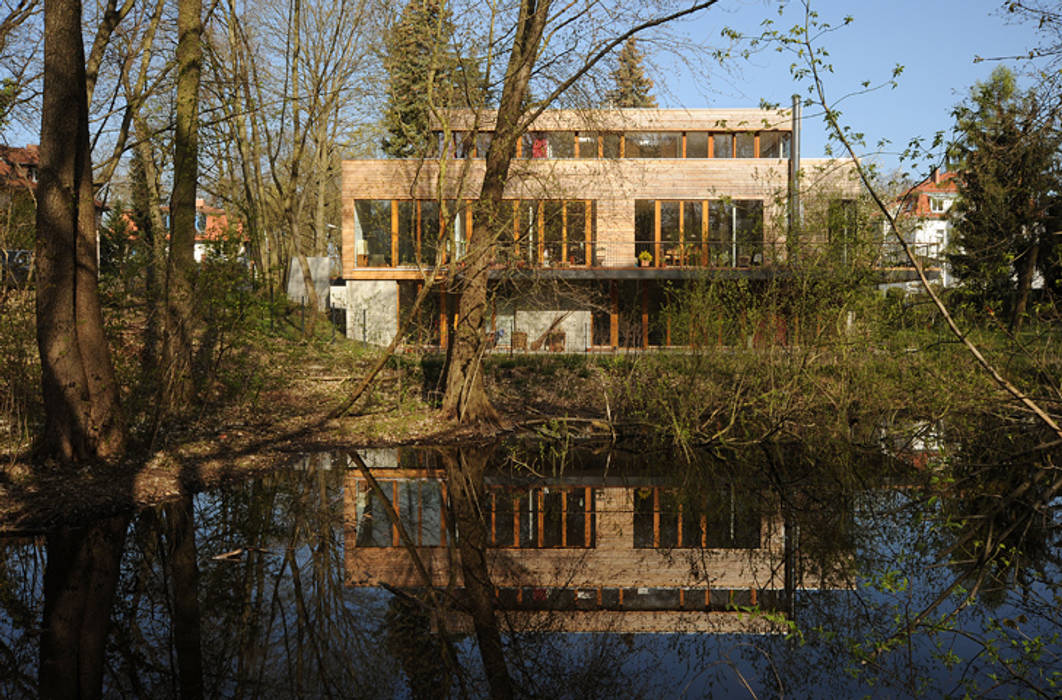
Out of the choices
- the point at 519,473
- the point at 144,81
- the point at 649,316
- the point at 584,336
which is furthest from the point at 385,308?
the point at 519,473

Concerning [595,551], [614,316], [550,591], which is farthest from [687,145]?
[550,591]

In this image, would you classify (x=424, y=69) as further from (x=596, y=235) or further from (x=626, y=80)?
(x=596, y=235)

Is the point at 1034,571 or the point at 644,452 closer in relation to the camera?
the point at 1034,571

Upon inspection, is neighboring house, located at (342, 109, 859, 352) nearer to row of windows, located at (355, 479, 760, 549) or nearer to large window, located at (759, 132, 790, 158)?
large window, located at (759, 132, 790, 158)

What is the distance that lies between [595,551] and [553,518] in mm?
1288

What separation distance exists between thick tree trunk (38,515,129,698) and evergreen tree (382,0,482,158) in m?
6.92

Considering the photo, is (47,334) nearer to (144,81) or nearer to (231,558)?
(231,558)

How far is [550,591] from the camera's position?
6.99 m

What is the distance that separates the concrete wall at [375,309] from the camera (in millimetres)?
27578

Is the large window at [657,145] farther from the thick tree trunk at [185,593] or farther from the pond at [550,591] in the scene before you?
the thick tree trunk at [185,593]

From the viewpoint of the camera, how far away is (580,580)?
736cm

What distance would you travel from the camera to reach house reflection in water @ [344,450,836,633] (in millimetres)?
6586

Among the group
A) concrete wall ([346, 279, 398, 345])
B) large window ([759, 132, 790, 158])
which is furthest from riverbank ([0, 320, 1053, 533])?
large window ([759, 132, 790, 158])

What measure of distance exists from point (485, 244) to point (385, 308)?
1448 centimetres
